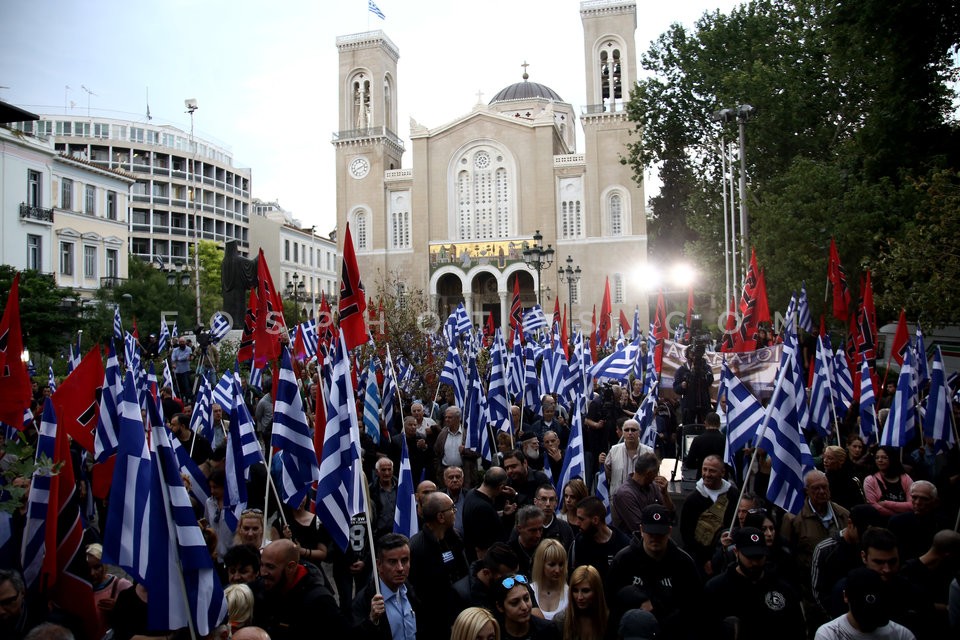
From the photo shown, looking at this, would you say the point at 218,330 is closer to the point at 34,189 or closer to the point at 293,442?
the point at 293,442

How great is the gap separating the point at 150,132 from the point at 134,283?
38414mm

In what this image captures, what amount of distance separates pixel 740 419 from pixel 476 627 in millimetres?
4269

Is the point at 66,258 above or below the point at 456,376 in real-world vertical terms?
above

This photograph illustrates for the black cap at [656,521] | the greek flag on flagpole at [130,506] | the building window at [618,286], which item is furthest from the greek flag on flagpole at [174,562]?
the building window at [618,286]

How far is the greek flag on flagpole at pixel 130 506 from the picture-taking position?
3.97 meters

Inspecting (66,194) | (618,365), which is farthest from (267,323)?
(66,194)

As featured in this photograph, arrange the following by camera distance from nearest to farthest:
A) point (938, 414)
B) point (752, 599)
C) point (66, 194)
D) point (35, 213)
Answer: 1. point (752, 599)
2. point (938, 414)
3. point (35, 213)
4. point (66, 194)

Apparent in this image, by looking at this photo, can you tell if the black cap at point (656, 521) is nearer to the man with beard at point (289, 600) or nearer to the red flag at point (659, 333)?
the man with beard at point (289, 600)

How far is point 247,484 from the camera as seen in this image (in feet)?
21.4

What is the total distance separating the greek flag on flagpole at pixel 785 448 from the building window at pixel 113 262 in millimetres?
36723

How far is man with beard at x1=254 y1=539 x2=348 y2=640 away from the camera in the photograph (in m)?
4.08

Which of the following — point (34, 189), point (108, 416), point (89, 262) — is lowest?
point (108, 416)

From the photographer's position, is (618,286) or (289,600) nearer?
(289,600)

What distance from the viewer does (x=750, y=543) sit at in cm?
424
